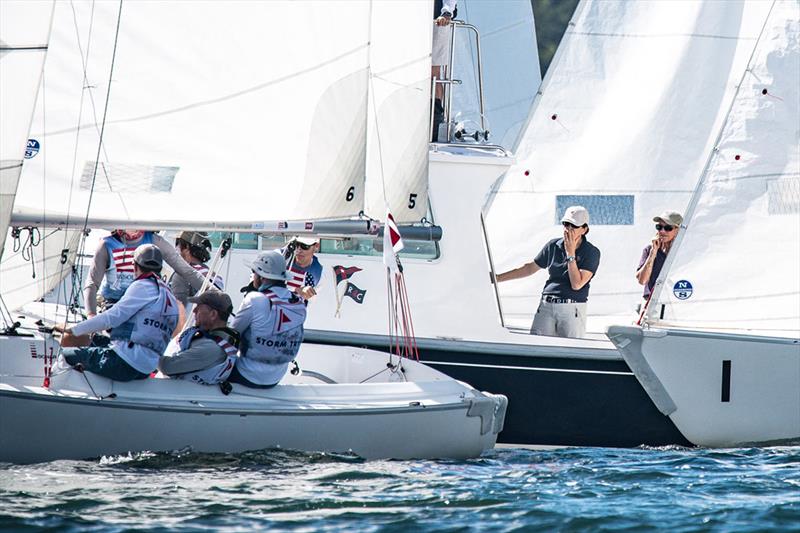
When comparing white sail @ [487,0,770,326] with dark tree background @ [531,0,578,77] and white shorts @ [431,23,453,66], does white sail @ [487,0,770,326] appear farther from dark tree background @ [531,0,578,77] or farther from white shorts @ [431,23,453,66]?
dark tree background @ [531,0,578,77]

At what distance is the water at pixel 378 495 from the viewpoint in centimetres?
789

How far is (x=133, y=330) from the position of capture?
925 cm

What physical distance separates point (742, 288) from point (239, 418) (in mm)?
4935

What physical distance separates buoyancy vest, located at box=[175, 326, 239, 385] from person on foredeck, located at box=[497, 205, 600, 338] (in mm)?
3346

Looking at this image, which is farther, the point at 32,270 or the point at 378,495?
the point at 32,270

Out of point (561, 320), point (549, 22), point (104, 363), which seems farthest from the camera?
point (549, 22)

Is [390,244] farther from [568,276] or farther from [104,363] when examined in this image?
[568,276]

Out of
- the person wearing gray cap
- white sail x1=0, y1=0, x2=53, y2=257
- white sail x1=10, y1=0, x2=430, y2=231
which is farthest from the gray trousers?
white sail x1=0, y1=0, x2=53, y2=257

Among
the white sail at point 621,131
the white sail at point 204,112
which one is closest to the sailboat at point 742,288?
the white sail at point 621,131

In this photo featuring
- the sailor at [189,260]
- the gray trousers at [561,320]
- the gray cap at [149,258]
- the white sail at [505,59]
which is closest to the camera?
the gray cap at [149,258]

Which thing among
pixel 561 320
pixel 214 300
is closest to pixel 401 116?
pixel 561 320

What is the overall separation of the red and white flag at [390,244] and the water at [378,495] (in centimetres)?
134

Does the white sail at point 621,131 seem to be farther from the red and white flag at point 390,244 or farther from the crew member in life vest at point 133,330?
the crew member in life vest at point 133,330

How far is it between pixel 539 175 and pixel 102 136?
5495 mm
